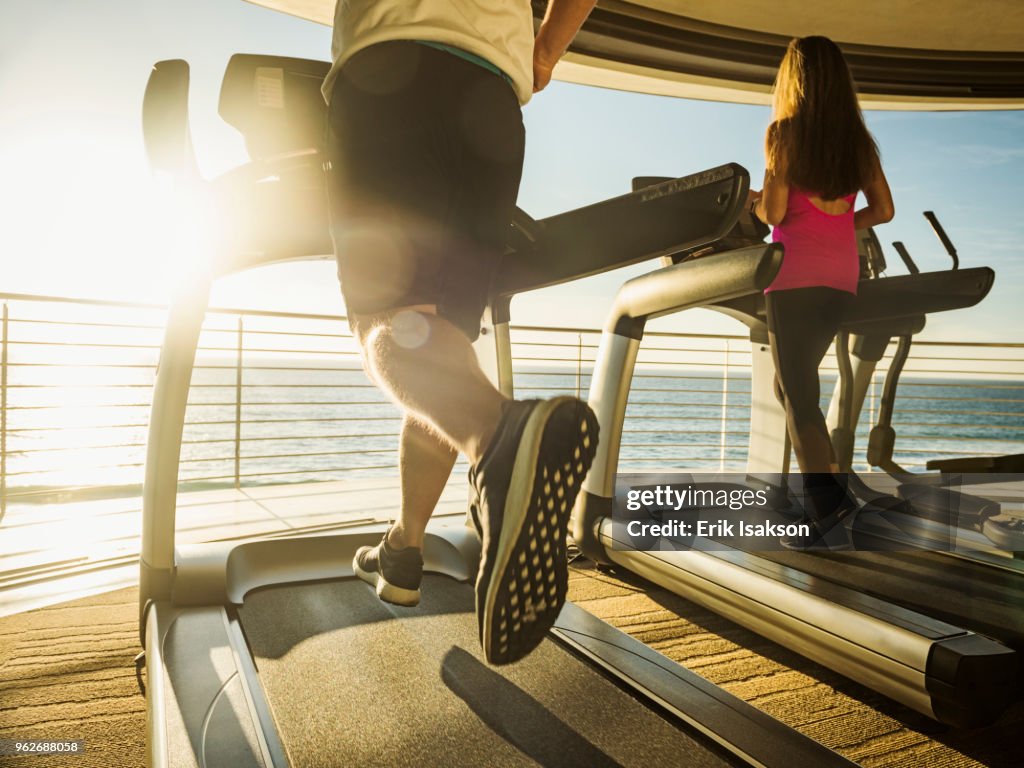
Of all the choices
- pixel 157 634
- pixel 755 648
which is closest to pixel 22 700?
pixel 157 634

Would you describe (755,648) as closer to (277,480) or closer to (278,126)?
(278,126)

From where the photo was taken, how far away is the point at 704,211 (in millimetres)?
908

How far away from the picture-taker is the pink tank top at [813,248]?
1.60m

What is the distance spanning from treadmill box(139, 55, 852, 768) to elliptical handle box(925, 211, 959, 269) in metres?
1.69

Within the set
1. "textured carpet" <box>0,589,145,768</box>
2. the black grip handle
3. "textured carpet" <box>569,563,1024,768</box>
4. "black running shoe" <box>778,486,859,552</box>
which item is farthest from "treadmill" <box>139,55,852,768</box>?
the black grip handle

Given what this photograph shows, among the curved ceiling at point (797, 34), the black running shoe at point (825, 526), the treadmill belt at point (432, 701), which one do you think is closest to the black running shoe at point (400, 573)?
the treadmill belt at point (432, 701)

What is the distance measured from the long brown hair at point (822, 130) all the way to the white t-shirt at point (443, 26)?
985 millimetres

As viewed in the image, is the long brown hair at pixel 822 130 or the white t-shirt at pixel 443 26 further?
the long brown hair at pixel 822 130

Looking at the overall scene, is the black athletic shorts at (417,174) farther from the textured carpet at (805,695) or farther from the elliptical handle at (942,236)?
the elliptical handle at (942,236)

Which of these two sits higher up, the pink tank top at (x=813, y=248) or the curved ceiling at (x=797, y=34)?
the curved ceiling at (x=797, y=34)

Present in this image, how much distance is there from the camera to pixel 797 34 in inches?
159

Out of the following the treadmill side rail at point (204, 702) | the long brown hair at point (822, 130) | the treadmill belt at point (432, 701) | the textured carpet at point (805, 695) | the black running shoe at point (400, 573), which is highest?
the long brown hair at point (822, 130)

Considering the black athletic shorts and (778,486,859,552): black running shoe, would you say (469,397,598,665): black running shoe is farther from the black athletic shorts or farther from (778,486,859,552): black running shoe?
(778,486,859,552): black running shoe

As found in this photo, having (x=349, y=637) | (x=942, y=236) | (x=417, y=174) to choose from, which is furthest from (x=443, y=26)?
(x=942, y=236)
